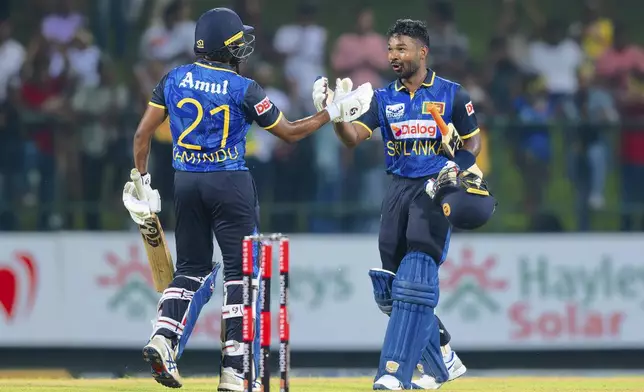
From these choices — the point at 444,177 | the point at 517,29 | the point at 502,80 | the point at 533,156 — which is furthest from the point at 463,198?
the point at 517,29

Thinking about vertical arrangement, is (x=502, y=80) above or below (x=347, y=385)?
above

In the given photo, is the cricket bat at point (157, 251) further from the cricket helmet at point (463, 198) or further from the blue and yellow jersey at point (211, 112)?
the cricket helmet at point (463, 198)

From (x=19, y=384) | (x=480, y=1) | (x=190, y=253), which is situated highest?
(x=480, y=1)

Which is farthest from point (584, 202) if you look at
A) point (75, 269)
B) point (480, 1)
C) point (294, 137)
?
point (294, 137)

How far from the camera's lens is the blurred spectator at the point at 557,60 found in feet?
49.4

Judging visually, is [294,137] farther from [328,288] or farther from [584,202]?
[584,202]

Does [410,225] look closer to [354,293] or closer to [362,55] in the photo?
[354,293]

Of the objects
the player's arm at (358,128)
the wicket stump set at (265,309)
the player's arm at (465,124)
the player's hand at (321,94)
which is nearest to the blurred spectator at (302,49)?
the player's arm at (358,128)

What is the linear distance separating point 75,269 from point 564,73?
5833 millimetres

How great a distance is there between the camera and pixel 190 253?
28.1ft

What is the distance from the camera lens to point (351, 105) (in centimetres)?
855

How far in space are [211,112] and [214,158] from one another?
0.29 meters

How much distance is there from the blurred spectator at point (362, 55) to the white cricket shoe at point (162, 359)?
6889 mm

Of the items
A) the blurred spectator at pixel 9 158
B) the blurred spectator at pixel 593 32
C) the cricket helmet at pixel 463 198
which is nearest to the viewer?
the cricket helmet at pixel 463 198
